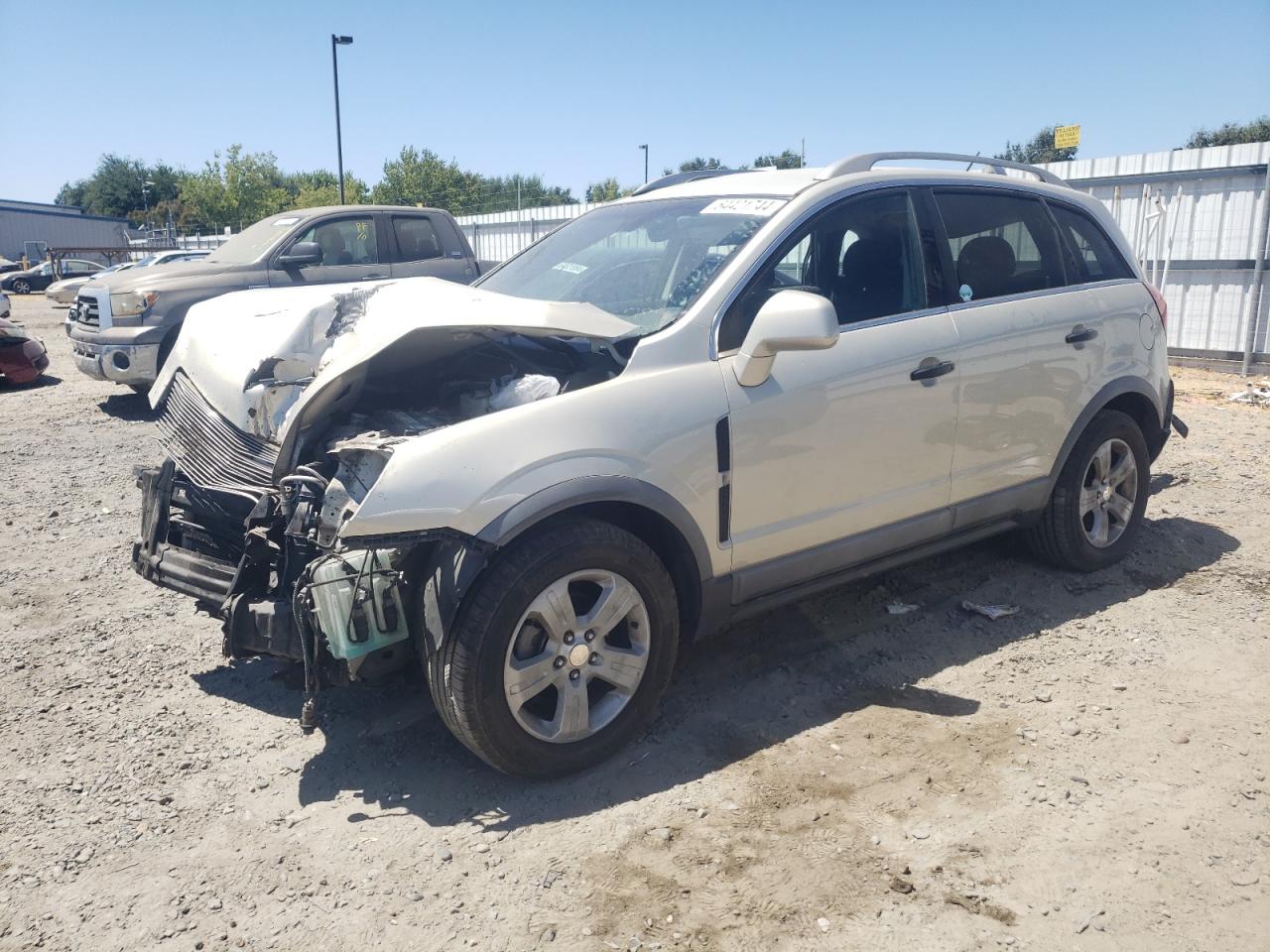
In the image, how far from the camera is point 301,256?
920 cm

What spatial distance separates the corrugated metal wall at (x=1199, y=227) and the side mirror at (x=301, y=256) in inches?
376

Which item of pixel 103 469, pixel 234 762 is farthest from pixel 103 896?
pixel 103 469

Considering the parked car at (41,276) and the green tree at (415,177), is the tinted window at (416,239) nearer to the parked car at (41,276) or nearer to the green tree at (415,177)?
the parked car at (41,276)

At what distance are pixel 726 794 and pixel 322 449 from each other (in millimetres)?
1805

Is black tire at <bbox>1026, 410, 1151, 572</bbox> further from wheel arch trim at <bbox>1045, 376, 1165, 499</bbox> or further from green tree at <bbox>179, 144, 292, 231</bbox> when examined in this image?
green tree at <bbox>179, 144, 292, 231</bbox>

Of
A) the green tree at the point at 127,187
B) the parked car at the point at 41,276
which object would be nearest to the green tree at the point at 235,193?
the parked car at the point at 41,276

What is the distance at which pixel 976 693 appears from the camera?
369cm

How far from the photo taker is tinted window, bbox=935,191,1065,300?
4.09 metres

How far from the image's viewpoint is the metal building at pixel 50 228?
62.4 metres

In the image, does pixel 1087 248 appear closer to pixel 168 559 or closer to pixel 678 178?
pixel 678 178

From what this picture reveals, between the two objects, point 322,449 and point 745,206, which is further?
point 745,206

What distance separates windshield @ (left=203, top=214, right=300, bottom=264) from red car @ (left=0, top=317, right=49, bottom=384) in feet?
10.2

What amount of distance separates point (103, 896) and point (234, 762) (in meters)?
0.69

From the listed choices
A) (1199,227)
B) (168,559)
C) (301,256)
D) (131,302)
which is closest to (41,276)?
(131,302)
